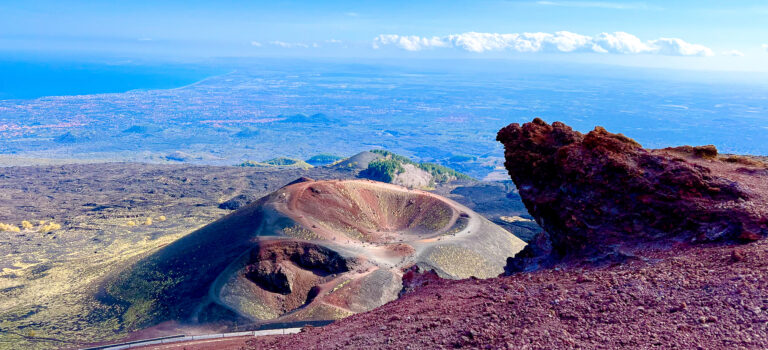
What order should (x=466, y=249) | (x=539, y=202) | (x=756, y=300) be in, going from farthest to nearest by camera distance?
(x=466, y=249), (x=539, y=202), (x=756, y=300)

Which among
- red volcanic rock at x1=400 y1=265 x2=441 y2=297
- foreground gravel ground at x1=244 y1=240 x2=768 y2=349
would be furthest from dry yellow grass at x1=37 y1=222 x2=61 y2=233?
foreground gravel ground at x1=244 y1=240 x2=768 y2=349

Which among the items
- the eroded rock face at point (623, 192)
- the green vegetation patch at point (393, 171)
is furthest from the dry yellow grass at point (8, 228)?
the eroded rock face at point (623, 192)

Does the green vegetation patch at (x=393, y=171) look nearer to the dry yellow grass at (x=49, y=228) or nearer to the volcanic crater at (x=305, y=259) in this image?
the volcanic crater at (x=305, y=259)

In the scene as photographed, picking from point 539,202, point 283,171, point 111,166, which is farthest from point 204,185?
point 539,202

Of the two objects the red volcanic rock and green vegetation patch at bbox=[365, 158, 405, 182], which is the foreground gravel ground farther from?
green vegetation patch at bbox=[365, 158, 405, 182]

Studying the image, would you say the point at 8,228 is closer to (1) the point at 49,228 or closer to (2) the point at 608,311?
(1) the point at 49,228

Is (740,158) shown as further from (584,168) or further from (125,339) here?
(125,339)

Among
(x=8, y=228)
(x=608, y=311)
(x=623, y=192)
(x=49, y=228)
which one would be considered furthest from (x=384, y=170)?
(x=608, y=311)
